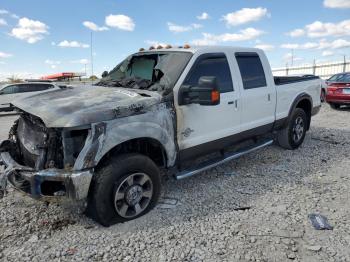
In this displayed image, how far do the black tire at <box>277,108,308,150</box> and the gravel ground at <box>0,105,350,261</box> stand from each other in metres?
1.13

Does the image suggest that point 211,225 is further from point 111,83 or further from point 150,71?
point 111,83

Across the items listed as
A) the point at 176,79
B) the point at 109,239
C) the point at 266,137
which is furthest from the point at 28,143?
the point at 266,137

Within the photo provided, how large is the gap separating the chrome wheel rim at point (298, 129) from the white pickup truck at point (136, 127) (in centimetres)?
131

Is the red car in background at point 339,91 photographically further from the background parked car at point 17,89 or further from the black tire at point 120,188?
the background parked car at point 17,89

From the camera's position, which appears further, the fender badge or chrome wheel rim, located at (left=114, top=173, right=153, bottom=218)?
the fender badge

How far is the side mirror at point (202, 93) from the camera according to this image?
144 inches

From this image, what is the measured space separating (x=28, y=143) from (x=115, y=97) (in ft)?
3.67

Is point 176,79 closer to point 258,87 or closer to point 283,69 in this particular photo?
point 258,87

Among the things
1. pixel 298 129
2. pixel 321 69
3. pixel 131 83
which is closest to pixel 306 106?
pixel 298 129

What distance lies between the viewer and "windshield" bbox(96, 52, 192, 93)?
4.03 metres

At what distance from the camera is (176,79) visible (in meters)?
3.96

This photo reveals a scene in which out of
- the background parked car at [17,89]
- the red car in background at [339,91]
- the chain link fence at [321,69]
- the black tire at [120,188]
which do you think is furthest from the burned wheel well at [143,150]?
the chain link fence at [321,69]

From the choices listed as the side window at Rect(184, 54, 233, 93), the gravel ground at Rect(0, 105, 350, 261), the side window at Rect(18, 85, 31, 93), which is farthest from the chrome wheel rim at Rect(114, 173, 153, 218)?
the side window at Rect(18, 85, 31, 93)

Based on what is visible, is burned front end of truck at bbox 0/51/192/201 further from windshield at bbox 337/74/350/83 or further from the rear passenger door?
windshield at bbox 337/74/350/83
